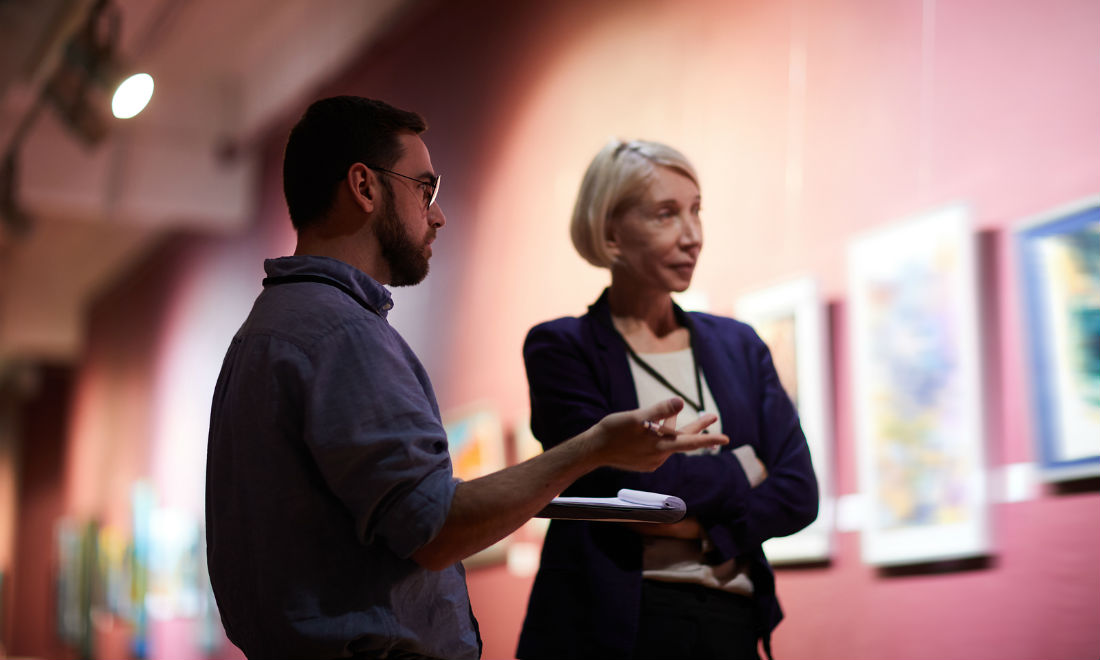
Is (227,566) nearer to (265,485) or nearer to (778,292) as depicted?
(265,485)

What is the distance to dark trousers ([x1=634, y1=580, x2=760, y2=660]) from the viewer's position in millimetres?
2168

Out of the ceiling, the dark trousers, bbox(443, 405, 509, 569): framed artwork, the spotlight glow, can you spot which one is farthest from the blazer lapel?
the ceiling

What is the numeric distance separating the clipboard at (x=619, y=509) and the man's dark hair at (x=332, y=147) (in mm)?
600

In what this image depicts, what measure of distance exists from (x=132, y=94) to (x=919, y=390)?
10.7 feet

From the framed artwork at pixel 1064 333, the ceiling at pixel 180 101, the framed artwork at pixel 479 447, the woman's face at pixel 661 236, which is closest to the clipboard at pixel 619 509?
the woman's face at pixel 661 236

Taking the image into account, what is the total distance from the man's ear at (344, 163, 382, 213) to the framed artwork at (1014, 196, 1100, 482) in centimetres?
151

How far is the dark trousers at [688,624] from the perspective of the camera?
7.11 feet

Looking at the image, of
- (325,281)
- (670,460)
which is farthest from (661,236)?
(325,281)

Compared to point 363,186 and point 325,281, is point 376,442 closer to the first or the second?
point 325,281

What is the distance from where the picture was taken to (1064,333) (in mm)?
2516

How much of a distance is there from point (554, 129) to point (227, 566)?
10.7 ft

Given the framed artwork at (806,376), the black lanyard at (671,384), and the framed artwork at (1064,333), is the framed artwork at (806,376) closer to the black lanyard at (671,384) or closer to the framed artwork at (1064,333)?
the framed artwork at (1064,333)

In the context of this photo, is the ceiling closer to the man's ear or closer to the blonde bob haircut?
the blonde bob haircut

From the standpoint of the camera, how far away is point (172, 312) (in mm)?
9672
